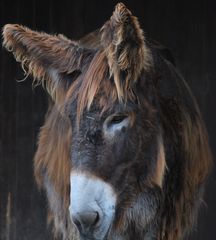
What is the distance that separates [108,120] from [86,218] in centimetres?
47

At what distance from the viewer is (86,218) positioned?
3.12 metres

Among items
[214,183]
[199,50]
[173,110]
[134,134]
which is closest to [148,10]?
[199,50]

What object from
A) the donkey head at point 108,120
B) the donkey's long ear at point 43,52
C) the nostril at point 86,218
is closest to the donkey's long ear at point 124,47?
the donkey head at point 108,120

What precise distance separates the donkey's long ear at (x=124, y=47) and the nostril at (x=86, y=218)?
0.58 meters

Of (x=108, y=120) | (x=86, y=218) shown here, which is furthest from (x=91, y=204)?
(x=108, y=120)

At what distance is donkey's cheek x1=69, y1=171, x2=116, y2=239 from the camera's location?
309 centimetres

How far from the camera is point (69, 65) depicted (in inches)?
143

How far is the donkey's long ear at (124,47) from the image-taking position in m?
3.20

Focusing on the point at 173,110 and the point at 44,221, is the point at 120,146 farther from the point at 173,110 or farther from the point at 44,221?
the point at 44,221

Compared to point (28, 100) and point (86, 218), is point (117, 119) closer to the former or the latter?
point (86, 218)

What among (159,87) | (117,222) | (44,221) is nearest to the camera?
(117,222)

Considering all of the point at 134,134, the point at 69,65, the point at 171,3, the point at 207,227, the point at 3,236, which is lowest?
the point at 3,236

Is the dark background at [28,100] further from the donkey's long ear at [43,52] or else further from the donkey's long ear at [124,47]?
the donkey's long ear at [124,47]

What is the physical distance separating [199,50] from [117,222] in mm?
2083
